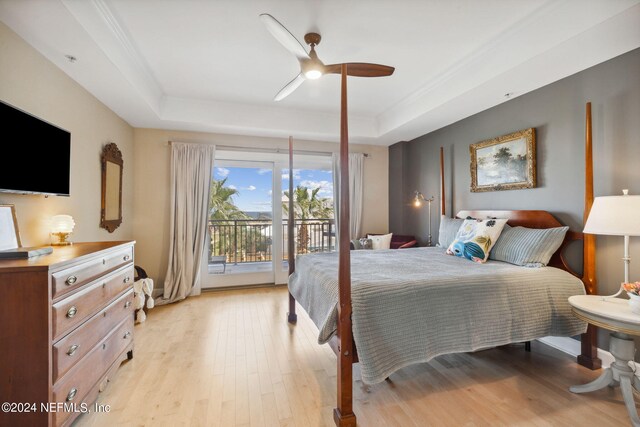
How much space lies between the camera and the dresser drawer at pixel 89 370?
1416mm

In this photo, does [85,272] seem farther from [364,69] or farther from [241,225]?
[241,225]

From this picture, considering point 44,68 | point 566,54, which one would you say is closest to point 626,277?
point 566,54

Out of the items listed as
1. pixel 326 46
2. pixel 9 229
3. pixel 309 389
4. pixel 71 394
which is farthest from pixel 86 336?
pixel 326 46

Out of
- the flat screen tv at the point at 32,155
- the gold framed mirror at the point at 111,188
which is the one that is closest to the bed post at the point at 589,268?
the flat screen tv at the point at 32,155

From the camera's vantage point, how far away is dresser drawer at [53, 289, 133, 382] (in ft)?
4.57

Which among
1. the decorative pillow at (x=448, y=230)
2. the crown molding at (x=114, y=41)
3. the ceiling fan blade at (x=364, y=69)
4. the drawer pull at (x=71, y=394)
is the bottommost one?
the drawer pull at (x=71, y=394)

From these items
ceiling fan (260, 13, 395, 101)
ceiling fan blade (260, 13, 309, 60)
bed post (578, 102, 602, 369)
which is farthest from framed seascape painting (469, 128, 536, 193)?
ceiling fan blade (260, 13, 309, 60)

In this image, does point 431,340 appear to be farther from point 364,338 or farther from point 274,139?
point 274,139

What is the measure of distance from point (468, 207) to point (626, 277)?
1.81m

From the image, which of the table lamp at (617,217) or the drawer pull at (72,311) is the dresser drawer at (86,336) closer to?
the drawer pull at (72,311)

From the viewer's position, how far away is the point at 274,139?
4.51 metres

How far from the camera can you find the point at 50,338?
1324mm

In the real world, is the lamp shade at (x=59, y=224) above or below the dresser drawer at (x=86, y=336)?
above

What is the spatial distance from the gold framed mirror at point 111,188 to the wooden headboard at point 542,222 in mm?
4248
